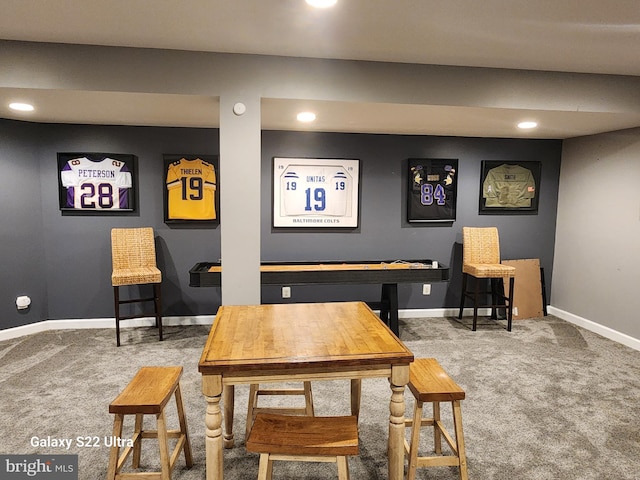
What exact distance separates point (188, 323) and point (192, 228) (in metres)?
1.02

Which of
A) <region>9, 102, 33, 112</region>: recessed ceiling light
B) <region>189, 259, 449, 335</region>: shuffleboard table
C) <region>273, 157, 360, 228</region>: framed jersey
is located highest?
<region>9, 102, 33, 112</region>: recessed ceiling light

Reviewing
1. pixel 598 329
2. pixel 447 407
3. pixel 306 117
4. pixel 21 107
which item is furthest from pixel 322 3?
pixel 598 329

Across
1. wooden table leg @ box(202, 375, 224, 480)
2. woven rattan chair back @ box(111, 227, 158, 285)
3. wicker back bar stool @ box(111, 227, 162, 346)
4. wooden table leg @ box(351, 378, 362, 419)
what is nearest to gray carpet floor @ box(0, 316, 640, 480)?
wooden table leg @ box(351, 378, 362, 419)

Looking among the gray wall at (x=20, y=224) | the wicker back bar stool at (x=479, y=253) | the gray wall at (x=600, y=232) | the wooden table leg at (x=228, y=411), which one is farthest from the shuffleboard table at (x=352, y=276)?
the gray wall at (x=600, y=232)

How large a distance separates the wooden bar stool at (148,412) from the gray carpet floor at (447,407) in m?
0.25

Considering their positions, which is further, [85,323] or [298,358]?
[85,323]

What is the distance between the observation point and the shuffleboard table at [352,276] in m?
3.57

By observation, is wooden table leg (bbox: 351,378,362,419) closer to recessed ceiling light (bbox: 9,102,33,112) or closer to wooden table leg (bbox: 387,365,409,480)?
wooden table leg (bbox: 387,365,409,480)

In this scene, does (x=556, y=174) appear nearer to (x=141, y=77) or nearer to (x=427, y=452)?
(x=427, y=452)

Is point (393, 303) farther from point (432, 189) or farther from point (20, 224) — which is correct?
point (20, 224)

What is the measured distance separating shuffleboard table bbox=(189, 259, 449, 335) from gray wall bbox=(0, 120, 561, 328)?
0.49 m

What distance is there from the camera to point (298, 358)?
1562 mm

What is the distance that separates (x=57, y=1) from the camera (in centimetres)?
203

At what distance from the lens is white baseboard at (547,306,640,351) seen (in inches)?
151
